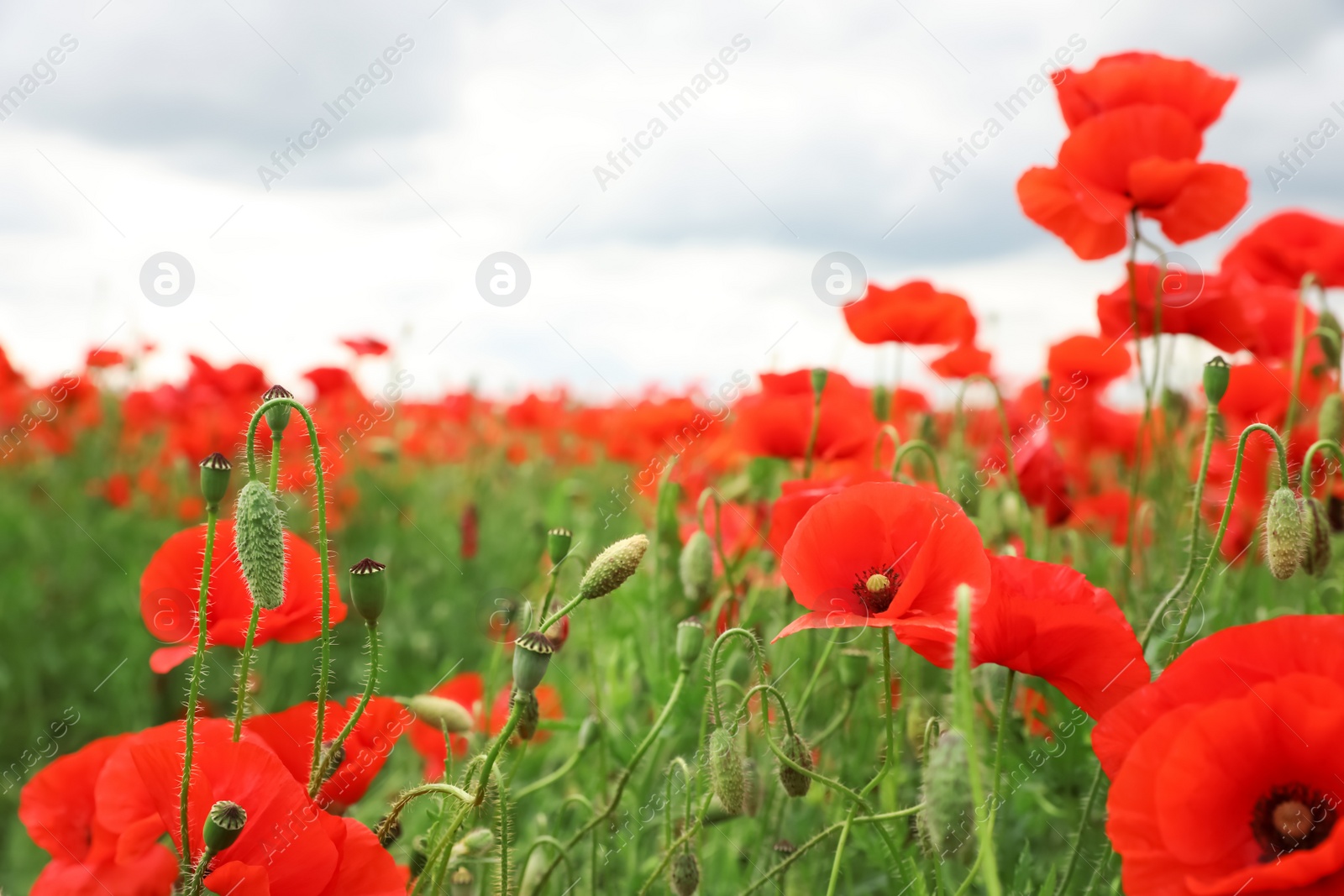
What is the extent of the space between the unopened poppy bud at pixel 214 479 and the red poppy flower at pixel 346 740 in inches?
8.5

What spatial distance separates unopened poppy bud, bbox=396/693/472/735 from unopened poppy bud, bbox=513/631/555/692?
0.30 m

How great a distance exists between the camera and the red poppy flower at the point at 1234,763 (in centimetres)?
78

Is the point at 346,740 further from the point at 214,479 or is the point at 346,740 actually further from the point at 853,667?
the point at 853,667

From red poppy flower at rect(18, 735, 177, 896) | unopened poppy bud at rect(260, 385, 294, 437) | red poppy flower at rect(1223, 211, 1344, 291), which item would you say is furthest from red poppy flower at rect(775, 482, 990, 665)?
red poppy flower at rect(1223, 211, 1344, 291)

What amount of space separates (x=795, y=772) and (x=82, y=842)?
679mm

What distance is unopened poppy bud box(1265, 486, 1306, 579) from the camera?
1033 mm

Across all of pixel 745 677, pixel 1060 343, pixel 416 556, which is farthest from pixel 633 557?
pixel 416 556

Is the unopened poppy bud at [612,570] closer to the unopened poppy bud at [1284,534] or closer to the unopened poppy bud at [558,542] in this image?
the unopened poppy bud at [558,542]

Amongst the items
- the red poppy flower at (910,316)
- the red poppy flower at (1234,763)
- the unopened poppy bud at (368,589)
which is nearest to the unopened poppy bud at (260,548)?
the unopened poppy bud at (368,589)

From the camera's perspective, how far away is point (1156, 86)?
1.58 meters

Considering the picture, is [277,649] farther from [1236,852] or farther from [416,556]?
[1236,852]

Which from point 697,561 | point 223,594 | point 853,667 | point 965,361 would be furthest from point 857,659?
A: point 965,361

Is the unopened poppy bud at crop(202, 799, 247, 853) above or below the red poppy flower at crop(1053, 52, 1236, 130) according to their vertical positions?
below

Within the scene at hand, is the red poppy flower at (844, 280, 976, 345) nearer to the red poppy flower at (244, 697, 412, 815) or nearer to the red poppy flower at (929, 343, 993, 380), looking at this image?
the red poppy flower at (929, 343, 993, 380)
